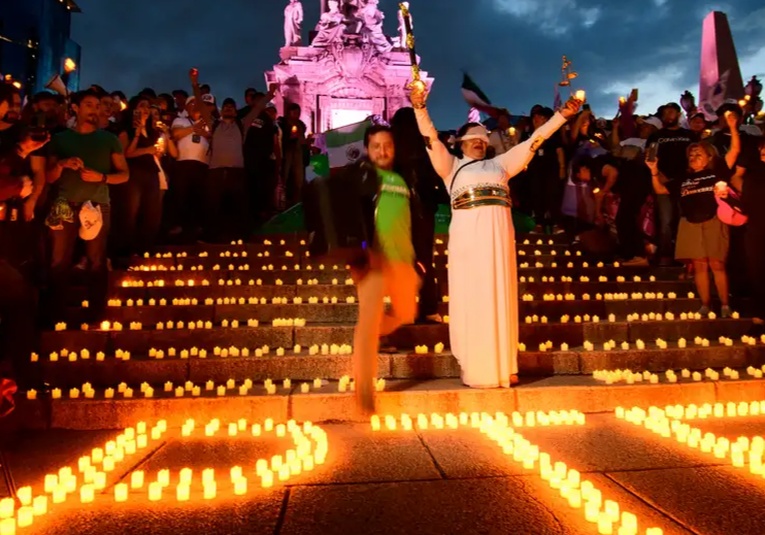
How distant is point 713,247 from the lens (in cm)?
669

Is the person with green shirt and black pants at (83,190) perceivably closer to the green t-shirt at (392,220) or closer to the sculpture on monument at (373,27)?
the green t-shirt at (392,220)

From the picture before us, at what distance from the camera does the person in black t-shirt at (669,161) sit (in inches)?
332

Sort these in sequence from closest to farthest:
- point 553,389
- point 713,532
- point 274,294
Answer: point 713,532 < point 553,389 < point 274,294

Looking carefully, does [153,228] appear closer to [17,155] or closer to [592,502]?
[17,155]

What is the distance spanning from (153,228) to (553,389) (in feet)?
19.1

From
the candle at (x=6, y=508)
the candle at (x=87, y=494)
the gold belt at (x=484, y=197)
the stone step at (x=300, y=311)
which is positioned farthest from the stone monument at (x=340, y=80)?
the candle at (x=6, y=508)

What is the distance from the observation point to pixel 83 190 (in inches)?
245

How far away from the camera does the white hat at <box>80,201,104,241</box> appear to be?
607cm

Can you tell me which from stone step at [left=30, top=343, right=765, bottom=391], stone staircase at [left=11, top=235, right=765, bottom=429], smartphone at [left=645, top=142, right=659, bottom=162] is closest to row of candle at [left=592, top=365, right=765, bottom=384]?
stone staircase at [left=11, top=235, right=765, bottom=429]

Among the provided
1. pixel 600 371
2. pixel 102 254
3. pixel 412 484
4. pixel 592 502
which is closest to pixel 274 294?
pixel 102 254

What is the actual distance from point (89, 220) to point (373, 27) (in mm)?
26845

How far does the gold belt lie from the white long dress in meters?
0.03

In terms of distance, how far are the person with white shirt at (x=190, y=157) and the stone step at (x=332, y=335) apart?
12.1 ft

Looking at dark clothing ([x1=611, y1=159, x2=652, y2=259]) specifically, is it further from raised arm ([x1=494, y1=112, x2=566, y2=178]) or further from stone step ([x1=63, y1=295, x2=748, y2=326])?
raised arm ([x1=494, y1=112, x2=566, y2=178])
